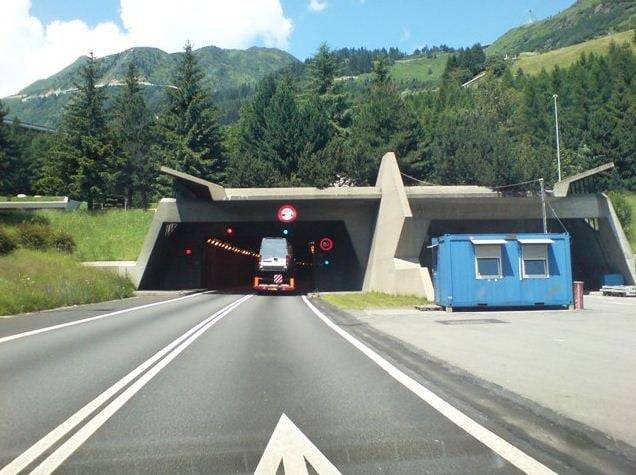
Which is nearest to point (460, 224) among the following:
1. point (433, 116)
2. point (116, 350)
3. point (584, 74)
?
point (116, 350)

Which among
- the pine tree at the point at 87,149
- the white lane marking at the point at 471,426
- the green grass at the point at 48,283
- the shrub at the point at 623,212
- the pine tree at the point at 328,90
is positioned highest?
the pine tree at the point at 328,90

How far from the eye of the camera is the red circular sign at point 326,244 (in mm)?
55469

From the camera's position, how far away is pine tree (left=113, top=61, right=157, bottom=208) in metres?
78.2

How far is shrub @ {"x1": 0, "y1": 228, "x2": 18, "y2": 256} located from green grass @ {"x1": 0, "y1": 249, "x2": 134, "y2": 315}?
500 millimetres

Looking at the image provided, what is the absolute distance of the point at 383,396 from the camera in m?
8.22

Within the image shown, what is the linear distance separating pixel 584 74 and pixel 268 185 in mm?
82911

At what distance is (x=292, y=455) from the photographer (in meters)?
5.61

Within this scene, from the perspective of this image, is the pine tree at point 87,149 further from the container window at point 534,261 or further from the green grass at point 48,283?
the container window at point 534,261

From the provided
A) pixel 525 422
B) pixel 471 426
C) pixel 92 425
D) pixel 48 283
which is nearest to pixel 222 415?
pixel 92 425

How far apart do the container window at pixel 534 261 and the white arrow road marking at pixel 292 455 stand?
65.7ft

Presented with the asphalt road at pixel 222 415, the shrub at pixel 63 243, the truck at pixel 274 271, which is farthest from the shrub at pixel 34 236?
the asphalt road at pixel 222 415

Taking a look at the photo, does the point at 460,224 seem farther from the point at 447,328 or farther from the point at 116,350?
the point at 116,350

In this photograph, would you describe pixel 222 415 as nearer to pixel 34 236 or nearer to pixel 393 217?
pixel 393 217

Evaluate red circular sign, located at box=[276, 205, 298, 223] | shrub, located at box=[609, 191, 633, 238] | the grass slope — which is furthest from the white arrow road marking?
shrub, located at box=[609, 191, 633, 238]
